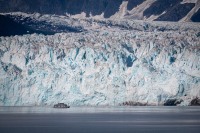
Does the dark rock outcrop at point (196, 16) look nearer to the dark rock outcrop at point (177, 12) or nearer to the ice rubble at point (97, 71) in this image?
the dark rock outcrop at point (177, 12)

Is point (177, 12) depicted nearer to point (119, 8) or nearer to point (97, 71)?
point (119, 8)

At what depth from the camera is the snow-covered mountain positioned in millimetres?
132000

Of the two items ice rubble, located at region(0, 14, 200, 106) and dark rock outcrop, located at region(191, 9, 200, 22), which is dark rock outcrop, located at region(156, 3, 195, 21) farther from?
ice rubble, located at region(0, 14, 200, 106)

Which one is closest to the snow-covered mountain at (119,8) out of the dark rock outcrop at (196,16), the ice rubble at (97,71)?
the dark rock outcrop at (196,16)

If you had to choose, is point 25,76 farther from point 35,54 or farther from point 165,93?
point 165,93

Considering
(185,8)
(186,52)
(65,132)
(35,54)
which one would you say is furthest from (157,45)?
(185,8)

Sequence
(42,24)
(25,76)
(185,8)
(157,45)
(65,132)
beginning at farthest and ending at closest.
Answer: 1. (185,8)
2. (42,24)
3. (157,45)
4. (25,76)
5. (65,132)

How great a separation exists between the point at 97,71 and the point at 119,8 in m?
89.4

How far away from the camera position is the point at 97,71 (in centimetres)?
5912

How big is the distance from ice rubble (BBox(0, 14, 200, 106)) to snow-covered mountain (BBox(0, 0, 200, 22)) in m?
64.2

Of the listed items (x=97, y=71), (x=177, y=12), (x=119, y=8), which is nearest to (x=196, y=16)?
(x=177, y=12)

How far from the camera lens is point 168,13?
438 feet

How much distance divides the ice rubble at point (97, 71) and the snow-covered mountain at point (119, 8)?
64192mm

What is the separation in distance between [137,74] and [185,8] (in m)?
75.4
